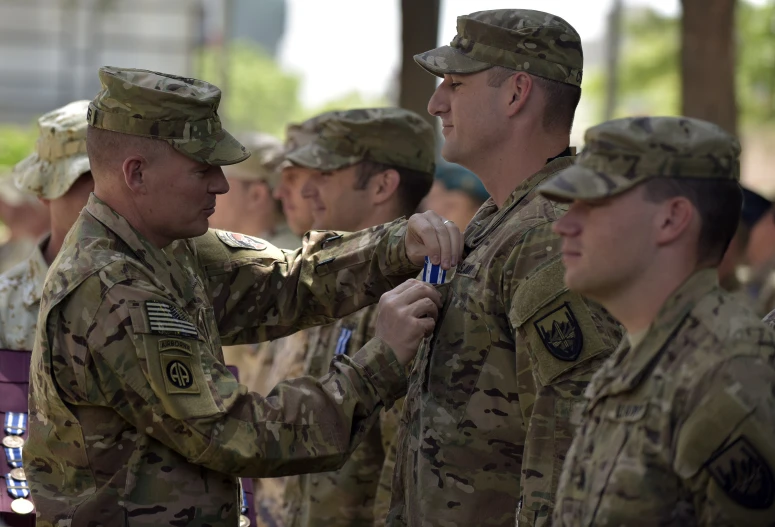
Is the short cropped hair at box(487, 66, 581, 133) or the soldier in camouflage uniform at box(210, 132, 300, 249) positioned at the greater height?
the short cropped hair at box(487, 66, 581, 133)

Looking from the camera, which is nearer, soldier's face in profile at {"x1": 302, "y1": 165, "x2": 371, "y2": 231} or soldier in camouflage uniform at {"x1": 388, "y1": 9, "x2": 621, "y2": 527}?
soldier in camouflage uniform at {"x1": 388, "y1": 9, "x2": 621, "y2": 527}

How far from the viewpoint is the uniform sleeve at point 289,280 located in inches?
173

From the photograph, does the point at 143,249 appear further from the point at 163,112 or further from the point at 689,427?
the point at 689,427

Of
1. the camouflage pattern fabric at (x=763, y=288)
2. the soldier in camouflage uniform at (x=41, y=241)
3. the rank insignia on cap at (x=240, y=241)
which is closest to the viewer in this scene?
the rank insignia on cap at (x=240, y=241)

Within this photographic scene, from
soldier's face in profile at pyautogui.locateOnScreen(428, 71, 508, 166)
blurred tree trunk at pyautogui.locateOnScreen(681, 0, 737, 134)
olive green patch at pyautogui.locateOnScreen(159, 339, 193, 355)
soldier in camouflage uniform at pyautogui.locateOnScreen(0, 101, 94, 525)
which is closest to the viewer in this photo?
olive green patch at pyautogui.locateOnScreen(159, 339, 193, 355)

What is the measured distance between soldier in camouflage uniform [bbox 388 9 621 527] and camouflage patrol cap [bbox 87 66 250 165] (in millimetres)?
795

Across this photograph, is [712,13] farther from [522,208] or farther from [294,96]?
[294,96]

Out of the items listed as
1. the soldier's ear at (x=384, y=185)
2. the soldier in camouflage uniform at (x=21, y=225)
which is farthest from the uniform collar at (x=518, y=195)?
the soldier in camouflage uniform at (x=21, y=225)

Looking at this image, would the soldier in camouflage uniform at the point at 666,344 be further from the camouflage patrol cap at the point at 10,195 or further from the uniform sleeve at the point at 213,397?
the camouflage patrol cap at the point at 10,195

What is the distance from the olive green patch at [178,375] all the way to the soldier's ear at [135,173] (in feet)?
2.14

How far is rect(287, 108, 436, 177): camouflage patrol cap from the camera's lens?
18.5 ft

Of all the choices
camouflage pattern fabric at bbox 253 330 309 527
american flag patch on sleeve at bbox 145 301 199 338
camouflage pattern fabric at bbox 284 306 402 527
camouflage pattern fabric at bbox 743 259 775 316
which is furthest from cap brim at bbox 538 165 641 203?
camouflage pattern fabric at bbox 743 259 775 316

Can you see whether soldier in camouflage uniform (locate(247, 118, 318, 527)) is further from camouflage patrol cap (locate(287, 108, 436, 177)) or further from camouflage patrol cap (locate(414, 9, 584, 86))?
camouflage patrol cap (locate(414, 9, 584, 86))

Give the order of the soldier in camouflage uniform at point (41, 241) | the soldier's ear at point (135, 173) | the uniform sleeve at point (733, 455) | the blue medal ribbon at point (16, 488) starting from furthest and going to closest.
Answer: the soldier in camouflage uniform at point (41, 241) < the blue medal ribbon at point (16, 488) < the soldier's ear at point (135, 173) < the uniform sleeve at point (733, 455)
